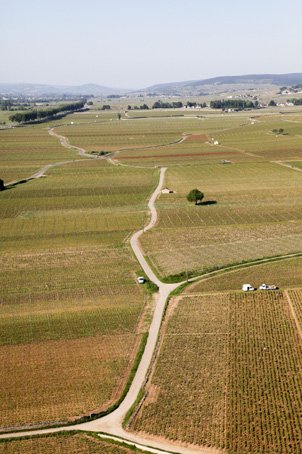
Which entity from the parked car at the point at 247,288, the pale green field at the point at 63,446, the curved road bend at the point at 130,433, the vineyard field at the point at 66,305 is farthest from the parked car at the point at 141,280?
the pale green field at the point at 63,446

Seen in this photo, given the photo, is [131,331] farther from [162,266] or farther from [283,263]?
[283,263]

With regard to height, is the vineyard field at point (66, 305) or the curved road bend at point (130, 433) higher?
the vineyard field at point (66, 305)

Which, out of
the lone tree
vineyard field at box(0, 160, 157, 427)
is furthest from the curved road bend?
the lone tree

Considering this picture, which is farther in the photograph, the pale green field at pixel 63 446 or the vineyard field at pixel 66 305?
the vineyard field at pixel 66 305

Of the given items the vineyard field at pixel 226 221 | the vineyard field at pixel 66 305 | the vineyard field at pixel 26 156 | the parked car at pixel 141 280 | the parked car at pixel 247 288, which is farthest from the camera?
the vineyard field at pixel 26 156

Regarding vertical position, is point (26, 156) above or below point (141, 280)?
above

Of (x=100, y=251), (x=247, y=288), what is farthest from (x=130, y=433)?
(x=100, y=251)

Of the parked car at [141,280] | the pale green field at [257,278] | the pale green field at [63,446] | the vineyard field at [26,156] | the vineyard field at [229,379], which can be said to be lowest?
the pale green field at [63,446]

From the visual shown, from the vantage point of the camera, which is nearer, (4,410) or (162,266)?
(4,410)

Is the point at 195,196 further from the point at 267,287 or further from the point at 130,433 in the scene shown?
the point at 130,433

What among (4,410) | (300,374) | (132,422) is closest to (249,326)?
(300,374)

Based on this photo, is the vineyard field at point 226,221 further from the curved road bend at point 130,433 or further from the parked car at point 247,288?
the curved road bend at point 130,433
